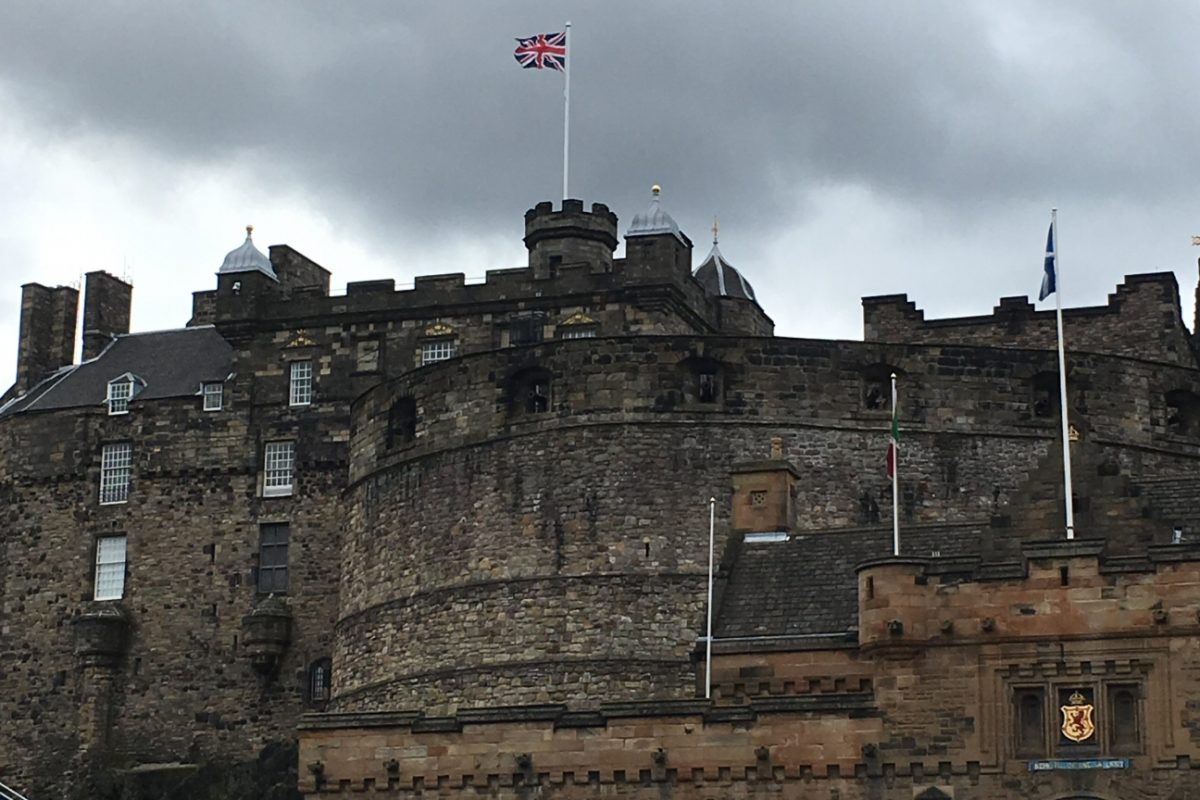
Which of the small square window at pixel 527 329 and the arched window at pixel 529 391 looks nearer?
the arched window at pixel 529 391

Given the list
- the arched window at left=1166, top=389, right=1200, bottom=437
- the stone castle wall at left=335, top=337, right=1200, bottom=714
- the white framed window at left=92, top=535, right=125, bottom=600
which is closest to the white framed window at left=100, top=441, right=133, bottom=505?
the white framed window at left=92, top=535, right=125, bottom=600

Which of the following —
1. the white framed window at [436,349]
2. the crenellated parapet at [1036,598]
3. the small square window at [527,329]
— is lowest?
the crenellated parapet at [1036,598]

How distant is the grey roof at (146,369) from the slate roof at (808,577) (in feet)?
72.8

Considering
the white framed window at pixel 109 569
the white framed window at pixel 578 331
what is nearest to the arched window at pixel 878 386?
the white framed window at pixel 578 331

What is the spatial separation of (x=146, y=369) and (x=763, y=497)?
933 inches

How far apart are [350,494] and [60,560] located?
9.76 m

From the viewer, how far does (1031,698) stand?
35938mm

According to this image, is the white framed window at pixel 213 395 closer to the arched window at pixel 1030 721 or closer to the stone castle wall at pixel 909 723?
the stone castle wall at pixel 909 723

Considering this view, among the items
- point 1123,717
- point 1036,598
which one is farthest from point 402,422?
point 1123,717

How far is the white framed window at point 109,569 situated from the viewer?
60.0 m

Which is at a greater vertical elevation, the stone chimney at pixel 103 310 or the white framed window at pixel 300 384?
the stone chimney at pixel 103 310

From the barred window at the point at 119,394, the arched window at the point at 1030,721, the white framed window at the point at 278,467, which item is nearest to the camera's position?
the arched window at the point at 1030,721

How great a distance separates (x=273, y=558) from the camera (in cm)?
5853

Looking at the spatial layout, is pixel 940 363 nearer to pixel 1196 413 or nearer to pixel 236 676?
pixel 1196 413
